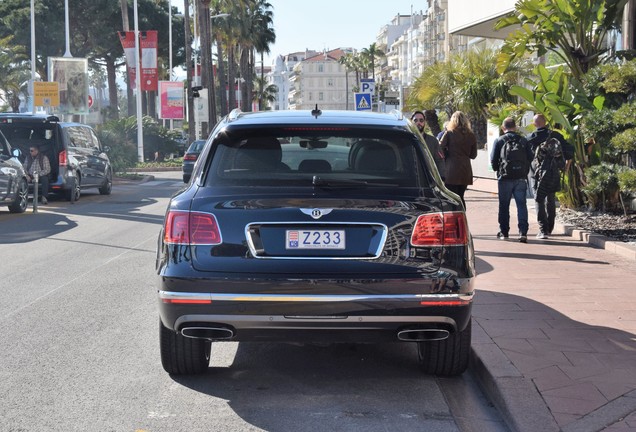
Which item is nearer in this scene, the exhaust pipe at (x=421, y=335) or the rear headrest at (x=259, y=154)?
the exhaust pipe at (x=421, y=335)

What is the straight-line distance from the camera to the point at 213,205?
547 cm

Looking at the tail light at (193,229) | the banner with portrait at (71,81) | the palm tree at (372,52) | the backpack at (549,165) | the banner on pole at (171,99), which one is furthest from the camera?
the palm tree at (372,52)

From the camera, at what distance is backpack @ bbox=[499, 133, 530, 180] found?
13.0 m

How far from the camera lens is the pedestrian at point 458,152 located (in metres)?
12.8

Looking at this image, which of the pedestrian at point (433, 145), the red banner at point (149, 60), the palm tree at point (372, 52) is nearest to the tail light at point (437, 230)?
the pedestrian at point (433, 145)

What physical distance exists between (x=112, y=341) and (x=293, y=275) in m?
2.49

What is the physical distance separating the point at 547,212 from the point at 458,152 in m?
1.80

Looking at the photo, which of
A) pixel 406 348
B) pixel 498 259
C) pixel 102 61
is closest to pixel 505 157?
pixel 498 259

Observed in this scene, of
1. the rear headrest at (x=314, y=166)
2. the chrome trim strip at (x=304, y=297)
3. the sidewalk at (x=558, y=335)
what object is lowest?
the sidewalk at (x=558, y=335)

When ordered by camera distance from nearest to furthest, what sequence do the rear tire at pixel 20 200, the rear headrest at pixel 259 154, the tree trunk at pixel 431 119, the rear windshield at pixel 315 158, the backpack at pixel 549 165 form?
the rear windshield at pixel 315 158 < the rear headrest at pixel 259 154 < the tree trunk at pixel 431 119 < the backpack at pixel 549 165 < the rear tire at pixel 20 200

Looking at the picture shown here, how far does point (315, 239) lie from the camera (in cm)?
539

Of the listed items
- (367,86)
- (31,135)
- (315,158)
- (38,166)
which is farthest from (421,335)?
(367,86)

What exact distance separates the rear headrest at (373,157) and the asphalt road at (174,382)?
4.47 feet

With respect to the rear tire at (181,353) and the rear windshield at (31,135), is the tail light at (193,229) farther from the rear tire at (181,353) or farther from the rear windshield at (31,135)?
the rear windshield at (31,135)
